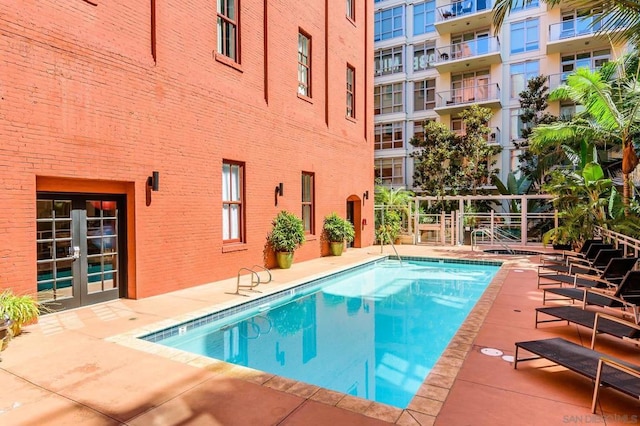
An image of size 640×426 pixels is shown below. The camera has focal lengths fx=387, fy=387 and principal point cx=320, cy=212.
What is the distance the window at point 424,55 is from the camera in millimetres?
26427

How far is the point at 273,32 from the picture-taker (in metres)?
11.3

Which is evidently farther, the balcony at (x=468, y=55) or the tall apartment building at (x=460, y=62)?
the balcony at (x=468, y=55)

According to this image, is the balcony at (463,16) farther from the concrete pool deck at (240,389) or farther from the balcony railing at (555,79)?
the concrete pool deck at (240,389)

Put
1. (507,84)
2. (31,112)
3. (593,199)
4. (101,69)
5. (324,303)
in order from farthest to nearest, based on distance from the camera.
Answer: (507,84)
(593,199)
(324,303)
(101,69)
(31,112)

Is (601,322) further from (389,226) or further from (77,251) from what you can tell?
(389,226)

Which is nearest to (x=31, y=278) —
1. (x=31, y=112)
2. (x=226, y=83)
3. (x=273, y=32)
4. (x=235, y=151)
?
(x=31, y=112)

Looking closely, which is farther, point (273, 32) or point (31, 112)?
point (273, 32)

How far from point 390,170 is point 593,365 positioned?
24.5 metres

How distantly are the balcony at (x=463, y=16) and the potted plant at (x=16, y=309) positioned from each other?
26216 millimetres

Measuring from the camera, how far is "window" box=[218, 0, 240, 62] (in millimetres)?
9727

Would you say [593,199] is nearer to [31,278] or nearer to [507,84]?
[31,278]

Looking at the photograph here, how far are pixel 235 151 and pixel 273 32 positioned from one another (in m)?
3.99

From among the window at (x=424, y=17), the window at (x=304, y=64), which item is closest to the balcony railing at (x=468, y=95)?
the window at (x=424, y=17)

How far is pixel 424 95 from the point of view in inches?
1053
